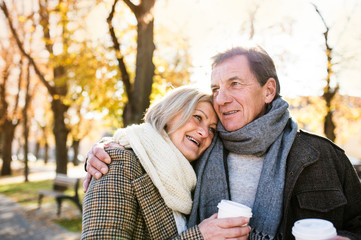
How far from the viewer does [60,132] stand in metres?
13.5

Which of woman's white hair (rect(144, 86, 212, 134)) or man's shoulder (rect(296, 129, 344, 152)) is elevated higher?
woman's white hair (rect(144, 86, 212, 134))

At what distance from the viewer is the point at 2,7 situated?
8266 millimetres

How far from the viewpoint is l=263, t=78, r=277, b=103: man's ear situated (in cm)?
309

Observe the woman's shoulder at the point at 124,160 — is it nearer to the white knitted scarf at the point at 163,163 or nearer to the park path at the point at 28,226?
the white knitted scarf at the point at 163,163

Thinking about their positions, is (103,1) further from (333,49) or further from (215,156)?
(333,49)

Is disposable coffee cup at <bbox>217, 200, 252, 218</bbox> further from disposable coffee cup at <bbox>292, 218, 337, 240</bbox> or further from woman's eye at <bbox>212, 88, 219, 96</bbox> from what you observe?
woman's eye at <bbox>212, 88, 219, 96</bbox>

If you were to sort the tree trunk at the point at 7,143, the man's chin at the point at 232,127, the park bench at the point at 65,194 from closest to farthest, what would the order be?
the man's chin at the point at 232,127
the park bench at the point at 65,194
the tree trunk at the point at 7,143

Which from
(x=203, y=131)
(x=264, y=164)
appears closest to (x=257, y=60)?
(x=203, y=131)

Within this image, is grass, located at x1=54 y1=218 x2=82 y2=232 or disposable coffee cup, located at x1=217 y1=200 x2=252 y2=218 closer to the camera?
disposable coffee cup, located at x1=217 y1=200 x2=252 y2=218

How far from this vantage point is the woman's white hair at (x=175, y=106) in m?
2.82

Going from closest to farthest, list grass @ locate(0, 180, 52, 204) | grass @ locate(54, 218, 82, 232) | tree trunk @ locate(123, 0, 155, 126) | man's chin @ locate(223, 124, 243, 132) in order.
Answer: man's chin @ locate(223, 124, 243, 132) → tree trunk @ locate(123, 0, 155, 126) → grass @ locate(54, 218, 82, 232) → grass @ locate(0, 180, 52, 204)

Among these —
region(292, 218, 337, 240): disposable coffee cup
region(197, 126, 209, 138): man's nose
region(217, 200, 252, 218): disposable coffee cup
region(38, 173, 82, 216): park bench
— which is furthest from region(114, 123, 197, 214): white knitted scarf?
region(38, 173, 82, 216): park bench

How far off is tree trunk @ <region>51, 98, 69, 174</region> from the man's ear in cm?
1141

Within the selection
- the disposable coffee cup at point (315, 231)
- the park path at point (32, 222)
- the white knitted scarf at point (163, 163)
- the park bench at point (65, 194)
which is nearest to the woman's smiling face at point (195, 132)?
the white knitted scarf at point (163, 163)
